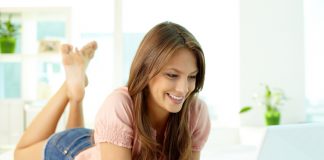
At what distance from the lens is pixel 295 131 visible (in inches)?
31.6

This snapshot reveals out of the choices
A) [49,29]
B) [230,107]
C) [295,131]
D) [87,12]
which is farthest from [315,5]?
[295,131]

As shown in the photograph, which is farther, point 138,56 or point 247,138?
point 247,138

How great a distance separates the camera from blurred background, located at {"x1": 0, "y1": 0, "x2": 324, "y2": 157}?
375 centimetres

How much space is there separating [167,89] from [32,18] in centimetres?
294

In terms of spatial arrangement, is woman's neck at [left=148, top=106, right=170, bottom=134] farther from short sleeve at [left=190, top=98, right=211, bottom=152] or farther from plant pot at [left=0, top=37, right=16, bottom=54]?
plant pot at [left=0, top=37, right=16, bottom=54]

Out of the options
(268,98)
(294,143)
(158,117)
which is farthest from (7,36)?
(294,143)

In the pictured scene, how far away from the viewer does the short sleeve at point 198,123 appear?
Answer: 149 cm

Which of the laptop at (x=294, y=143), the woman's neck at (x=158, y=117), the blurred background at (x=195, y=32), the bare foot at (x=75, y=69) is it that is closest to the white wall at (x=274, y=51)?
the blurred background at (x=195, y=32)

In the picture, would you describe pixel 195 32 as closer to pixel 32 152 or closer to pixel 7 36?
pixel 7 36

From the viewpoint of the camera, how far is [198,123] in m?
1.51

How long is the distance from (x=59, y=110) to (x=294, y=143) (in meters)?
1.39

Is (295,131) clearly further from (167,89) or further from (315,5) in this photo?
(315,5)

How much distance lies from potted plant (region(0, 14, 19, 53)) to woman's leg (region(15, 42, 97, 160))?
1882 mm

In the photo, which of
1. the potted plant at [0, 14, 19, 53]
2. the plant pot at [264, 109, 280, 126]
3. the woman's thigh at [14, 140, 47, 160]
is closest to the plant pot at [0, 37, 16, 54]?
the potted plant at [0, 14, 19, 53]
